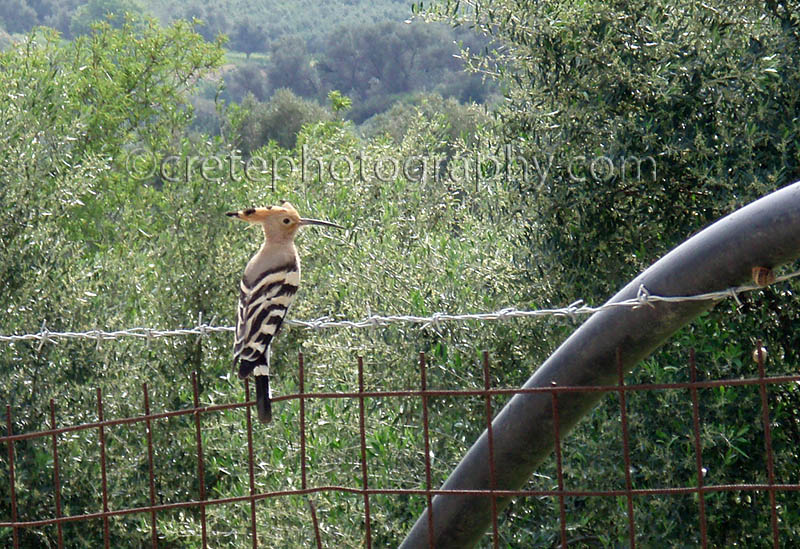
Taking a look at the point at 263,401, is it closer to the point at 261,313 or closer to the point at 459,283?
the point at 261,313

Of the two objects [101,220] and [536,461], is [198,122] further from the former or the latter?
[536,461]

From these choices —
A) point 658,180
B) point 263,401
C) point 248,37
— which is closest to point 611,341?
point 263,401

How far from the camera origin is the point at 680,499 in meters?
5.25

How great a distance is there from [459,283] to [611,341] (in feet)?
14.3

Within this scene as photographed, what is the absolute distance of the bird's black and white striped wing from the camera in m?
3.52

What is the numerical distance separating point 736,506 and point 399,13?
1954 inches

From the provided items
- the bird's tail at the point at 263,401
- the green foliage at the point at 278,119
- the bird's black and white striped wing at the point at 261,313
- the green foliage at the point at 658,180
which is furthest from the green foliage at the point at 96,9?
the bird's tail at the point at 263,401

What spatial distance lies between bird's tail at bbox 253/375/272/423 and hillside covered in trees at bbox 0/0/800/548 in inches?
52.7

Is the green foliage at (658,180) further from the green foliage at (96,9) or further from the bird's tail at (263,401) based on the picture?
the green foliage at (96,9)

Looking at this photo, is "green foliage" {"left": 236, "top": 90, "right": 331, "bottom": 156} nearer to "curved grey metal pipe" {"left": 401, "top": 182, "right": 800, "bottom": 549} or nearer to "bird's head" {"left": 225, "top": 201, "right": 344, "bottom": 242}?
"bird's head" {"left": 225, "top": 201, "right": 344, "bottom": 242}

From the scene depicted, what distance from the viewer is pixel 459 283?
677 cm

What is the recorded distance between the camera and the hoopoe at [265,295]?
11.4 ft

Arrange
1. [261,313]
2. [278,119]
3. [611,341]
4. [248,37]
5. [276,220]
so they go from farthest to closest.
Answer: [248,37] → [278,119] → [276,220] → [261,313] → [611,341]

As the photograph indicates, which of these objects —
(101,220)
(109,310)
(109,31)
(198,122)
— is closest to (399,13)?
(198,122)
